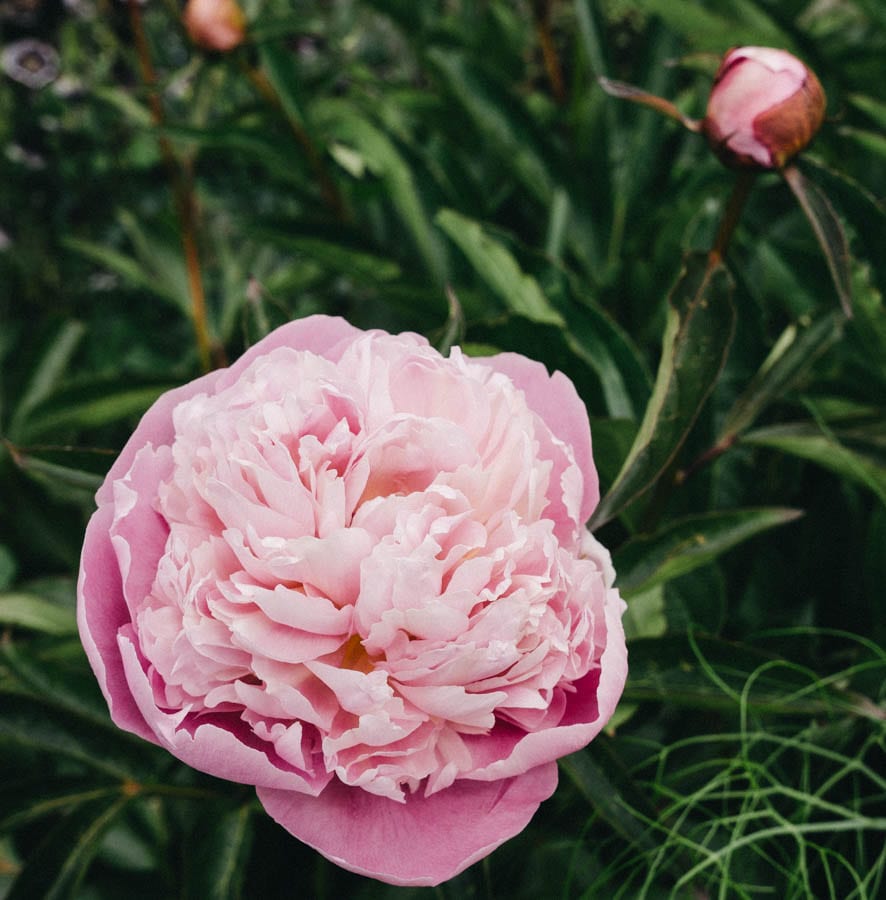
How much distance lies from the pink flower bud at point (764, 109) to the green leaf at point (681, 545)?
18 cm

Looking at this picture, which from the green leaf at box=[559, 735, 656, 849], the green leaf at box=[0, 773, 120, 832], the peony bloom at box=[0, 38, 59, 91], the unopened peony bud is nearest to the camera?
the green leaf at box=[559, 735, 656, 849]

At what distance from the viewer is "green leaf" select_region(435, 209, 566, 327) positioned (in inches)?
23.8

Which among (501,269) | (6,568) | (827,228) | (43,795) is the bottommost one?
(6,568)

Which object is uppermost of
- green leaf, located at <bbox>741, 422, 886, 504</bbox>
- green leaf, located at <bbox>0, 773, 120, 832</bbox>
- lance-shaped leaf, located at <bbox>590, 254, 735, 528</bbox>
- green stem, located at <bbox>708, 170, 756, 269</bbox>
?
green stem, located at <bbox>708, 170, 756, 269</bbox>

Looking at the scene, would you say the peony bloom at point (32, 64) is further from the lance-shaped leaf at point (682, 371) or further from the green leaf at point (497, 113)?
the lance-shaped leaf at point (682, 371)

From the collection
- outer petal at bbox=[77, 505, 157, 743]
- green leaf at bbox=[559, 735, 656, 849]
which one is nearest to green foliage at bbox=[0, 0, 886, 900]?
green leaf at bbox=[559, 735, 656, 849]

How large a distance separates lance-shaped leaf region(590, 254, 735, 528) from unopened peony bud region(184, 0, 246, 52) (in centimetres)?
50

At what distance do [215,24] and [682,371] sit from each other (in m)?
0.55

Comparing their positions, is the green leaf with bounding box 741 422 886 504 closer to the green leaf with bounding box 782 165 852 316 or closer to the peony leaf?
the green leaf with bounding box 782 165 852 316

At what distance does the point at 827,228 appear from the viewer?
48 cm

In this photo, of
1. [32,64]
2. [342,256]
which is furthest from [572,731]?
[32,64]

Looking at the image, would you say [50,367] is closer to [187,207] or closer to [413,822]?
[187,207]

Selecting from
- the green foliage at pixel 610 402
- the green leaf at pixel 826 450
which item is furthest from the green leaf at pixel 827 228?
the green leaf at pixel 826 450

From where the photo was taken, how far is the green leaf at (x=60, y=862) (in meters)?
0.52
